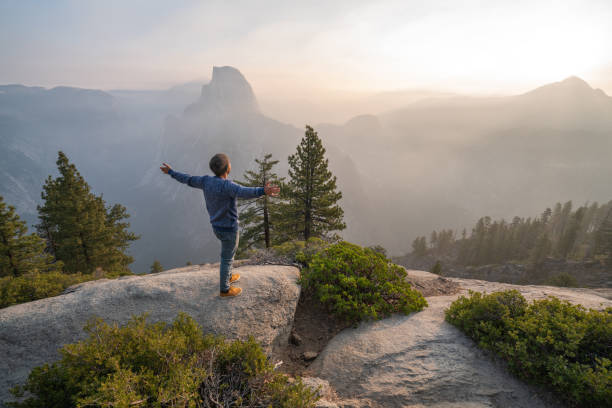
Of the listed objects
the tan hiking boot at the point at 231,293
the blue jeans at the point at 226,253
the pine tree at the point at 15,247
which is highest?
the blue jeans at the point at 226,253

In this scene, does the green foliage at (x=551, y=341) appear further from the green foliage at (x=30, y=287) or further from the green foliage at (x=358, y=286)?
the green foliage at (x=30, y=287)

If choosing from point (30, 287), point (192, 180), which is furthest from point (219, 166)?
point (30, 287)

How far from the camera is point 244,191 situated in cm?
476

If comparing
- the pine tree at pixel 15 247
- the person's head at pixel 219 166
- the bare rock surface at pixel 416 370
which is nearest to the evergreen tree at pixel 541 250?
the bare rock surface at pixel 416 370

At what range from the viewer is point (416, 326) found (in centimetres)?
528

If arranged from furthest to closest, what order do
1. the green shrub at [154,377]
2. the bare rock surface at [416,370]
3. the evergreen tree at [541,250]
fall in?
the evergreen tree at [541,250] < the bare rock surface at [416,370] < the green shrub at [154,377]

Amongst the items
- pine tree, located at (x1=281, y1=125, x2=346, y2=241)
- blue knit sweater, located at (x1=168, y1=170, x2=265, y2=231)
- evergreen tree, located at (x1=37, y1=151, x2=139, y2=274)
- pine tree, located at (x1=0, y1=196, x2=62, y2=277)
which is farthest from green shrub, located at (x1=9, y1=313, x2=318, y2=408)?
pine tree, located at (x1=0, y1=196, x2=62, y2=277)

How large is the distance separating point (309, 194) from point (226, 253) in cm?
1211

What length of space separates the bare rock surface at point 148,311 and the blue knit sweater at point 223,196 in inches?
68.7

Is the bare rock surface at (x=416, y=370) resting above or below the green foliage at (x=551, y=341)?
below

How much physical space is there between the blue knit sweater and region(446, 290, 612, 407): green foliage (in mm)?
5212

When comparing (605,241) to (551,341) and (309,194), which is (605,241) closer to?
(309,194)

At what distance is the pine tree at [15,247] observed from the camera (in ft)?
51.4

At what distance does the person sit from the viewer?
15.6ft
